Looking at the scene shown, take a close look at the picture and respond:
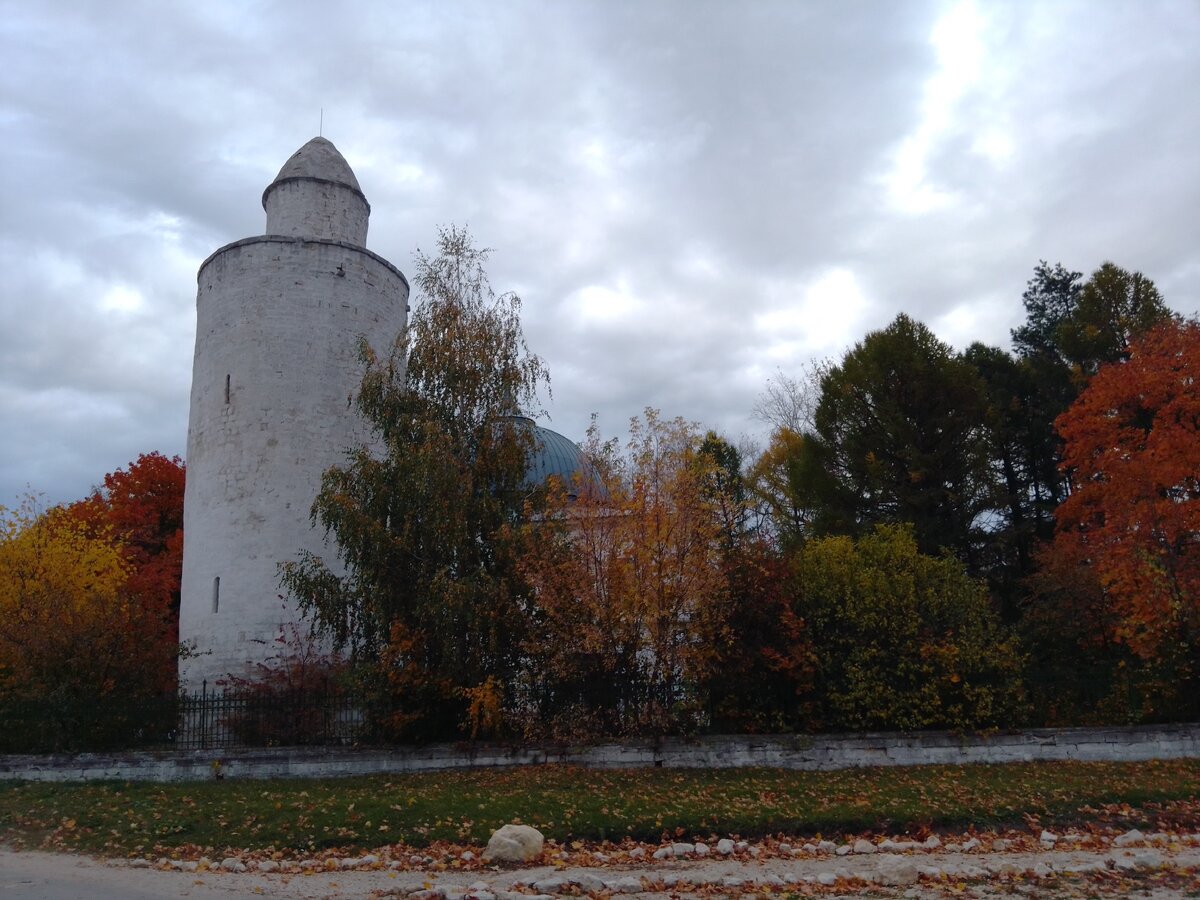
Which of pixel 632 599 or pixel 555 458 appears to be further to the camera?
pixel 555 458

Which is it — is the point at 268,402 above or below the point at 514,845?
above

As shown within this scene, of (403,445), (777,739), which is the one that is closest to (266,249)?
(403,445)

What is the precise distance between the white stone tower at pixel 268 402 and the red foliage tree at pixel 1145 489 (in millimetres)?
17529

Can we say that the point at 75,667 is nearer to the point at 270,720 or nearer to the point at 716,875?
the point at 270,720

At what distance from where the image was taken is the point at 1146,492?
64.4ft

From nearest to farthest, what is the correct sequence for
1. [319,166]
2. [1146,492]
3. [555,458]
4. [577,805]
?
[577,805], [1146,492], [319,166], [555,458]

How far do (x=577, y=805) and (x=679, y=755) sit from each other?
3881 mm

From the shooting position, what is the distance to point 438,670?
15570mm

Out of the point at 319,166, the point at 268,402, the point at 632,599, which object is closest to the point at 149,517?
the point at 268,402

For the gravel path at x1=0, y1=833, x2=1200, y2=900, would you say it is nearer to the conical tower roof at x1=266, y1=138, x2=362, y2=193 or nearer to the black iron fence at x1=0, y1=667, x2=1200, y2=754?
the black iron fence at x1=0, y1=667, x2=1200, y2=754

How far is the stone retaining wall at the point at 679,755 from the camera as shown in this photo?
15391mm

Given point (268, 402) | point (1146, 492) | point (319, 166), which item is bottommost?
point (1146, 492)

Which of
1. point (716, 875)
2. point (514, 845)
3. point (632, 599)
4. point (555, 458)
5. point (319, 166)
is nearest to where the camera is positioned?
point (716, 875)

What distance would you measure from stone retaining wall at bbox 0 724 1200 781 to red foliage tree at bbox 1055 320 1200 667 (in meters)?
2.24
